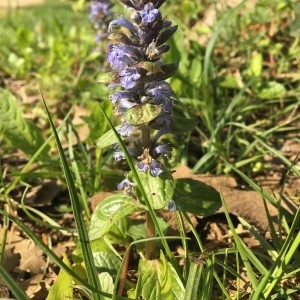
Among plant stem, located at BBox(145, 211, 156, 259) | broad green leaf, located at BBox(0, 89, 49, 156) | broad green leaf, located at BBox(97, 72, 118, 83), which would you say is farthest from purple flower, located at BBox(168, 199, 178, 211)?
broad green leaf, located at BBox(0, 89, 49, 156)

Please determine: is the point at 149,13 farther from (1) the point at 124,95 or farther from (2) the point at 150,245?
(2) the point at 150,245

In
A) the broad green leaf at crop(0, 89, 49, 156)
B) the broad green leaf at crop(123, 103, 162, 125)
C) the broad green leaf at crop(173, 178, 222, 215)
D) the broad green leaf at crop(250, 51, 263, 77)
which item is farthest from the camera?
the broad green leaf at crop(250, 51, 263, 77)

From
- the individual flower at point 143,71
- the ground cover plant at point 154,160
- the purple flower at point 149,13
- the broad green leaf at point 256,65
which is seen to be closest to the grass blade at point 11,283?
the ground cover plant at point 154,160

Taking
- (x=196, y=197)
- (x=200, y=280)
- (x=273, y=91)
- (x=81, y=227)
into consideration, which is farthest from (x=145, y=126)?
(x=273, y=91)

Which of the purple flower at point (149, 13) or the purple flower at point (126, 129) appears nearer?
the purple flower at point (149, 13)

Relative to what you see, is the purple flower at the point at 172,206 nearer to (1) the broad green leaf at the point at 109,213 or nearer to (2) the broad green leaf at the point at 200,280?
(1) the broad green leaf at the point at 109,213

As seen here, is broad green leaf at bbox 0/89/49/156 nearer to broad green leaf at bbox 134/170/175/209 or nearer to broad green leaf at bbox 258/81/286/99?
broad green leaf at bbox 134/170/175/209
